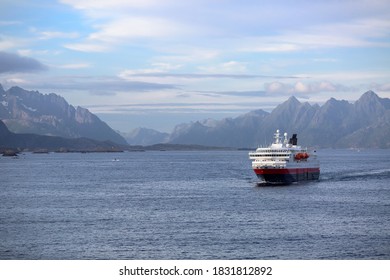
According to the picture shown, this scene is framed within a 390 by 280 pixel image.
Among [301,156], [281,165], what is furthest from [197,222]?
[301,156]

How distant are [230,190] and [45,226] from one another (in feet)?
109

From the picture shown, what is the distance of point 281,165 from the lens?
83750 millimetres

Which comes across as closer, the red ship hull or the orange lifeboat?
the red ship hull

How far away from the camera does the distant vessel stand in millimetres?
83500

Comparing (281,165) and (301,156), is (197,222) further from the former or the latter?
(301,156)

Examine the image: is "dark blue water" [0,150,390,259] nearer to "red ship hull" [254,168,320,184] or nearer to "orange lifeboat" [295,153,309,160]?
"red ship hull" [254,168,320,184]

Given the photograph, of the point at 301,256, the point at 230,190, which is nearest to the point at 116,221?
the point at 301,256

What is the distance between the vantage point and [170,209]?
5953 cm

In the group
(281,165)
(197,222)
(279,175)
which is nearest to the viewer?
(197,222)

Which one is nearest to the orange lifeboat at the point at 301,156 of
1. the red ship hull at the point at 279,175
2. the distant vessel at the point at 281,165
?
the distant vessel at the point at 281,165

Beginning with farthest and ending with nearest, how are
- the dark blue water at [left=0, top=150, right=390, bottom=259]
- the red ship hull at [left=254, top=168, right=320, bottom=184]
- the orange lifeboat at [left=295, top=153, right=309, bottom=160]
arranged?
the orange lifeboat at [left=295, top=153, right=309, bottom=160] → the red ship hull at [left=254, top=168, right=320, bottom=184] → the dark blue water at [left=0, top=150, right=390, bottom=259]

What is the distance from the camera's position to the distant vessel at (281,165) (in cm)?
8350

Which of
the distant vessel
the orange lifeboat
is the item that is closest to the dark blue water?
the distant vessel
